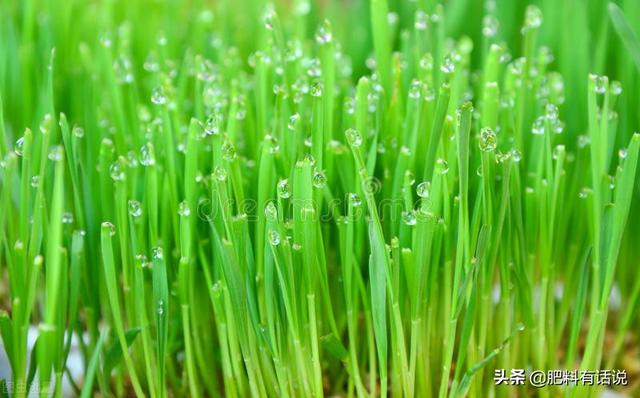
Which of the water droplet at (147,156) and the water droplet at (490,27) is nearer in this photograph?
the water droplet at (147,156)

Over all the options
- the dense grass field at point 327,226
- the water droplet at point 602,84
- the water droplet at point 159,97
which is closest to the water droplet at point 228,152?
the dense grass field at point 327,226

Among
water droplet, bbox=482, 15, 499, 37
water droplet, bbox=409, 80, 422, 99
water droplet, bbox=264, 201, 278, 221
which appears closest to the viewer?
water droplet, bbox=264, 201, 278, 221

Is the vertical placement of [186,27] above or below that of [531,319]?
above

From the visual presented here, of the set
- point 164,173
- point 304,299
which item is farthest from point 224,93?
point 304,299

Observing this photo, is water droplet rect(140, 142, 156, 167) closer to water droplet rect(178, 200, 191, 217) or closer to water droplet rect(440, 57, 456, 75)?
water droplet rect(178, 200, 191, 217)

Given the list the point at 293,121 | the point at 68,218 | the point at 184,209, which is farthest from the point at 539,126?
the point at 68,218

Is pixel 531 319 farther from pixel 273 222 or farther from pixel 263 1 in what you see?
pixel 263 1

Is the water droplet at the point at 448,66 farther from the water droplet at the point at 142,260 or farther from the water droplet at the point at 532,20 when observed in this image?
the water droplet at the point at 142,260

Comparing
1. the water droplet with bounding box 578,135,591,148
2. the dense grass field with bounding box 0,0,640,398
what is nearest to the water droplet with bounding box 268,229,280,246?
the dense grass field with bounding box 0,0,640,398
